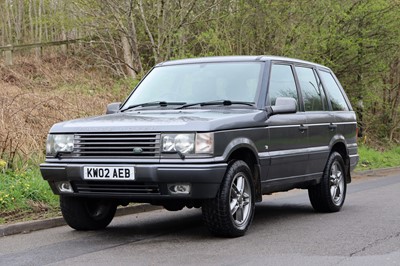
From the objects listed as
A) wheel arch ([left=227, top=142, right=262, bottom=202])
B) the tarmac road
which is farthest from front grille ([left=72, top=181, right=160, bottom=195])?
wheel arch ([left=227, top=142, right=262, bottom=202])

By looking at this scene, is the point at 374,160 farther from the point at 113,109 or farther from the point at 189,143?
the point at 189,143

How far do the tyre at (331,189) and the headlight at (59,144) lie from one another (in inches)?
142

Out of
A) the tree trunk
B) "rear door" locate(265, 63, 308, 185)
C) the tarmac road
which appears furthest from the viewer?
the tree trunk

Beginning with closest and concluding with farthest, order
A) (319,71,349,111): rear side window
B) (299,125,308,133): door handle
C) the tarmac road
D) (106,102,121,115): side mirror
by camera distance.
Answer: the tarmac road, (106,102,121,115): side mirror, (299,125,308,133): door handle, (319,71,349,111): rear side window

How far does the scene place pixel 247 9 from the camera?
1873 centimetres

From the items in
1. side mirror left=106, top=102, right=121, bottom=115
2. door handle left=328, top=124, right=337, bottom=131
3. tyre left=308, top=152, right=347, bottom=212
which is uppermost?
side mirror left=106, top=102, right=121, bottom=115

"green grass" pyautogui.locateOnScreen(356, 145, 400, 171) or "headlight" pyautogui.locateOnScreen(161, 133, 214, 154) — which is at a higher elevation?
"headlight" pyautogui.locateOnScreen(161, 133, 214, 154)

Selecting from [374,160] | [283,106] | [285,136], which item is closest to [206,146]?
[283,106]

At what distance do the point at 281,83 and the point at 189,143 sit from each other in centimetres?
221

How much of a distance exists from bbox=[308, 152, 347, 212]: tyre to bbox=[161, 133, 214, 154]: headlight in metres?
3.03

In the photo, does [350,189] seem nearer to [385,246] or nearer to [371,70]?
[385,246]

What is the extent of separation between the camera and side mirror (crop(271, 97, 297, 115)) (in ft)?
25.9

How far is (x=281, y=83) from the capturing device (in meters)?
8.63

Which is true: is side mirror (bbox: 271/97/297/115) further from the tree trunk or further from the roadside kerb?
the tree trunk
